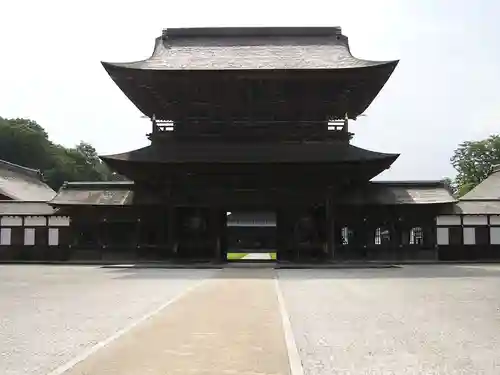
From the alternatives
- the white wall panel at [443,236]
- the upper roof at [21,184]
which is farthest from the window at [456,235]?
the upper roof at [21,184]

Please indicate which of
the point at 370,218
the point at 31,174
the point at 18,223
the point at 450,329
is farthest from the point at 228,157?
the point at 31,174

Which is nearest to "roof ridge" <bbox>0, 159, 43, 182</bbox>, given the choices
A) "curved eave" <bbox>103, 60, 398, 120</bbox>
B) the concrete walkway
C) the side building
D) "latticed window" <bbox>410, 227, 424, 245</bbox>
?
the side building

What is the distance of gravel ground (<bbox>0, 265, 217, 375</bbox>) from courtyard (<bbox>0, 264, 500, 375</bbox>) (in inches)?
0.9

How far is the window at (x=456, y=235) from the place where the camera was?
1244 inches

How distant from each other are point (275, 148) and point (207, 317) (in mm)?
19408

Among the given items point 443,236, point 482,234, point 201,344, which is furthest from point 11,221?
point 201,344

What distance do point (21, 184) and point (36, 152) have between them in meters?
37.9

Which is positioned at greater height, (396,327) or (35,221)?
(35,221)

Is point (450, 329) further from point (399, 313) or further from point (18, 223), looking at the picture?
point (18, 223)

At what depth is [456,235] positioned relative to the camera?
31.7 m

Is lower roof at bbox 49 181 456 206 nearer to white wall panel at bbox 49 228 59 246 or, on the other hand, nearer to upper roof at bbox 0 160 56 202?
white wall panel at bbox 49 228 59 246

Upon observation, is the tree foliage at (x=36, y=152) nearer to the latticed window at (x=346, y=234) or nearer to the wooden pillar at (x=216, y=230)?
the wooden pillar at (x=216, y=230)

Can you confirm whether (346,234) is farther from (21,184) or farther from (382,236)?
(21,184)

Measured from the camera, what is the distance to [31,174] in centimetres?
5497
